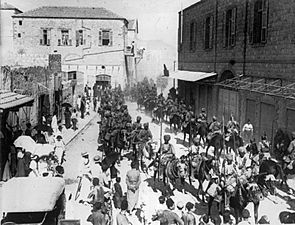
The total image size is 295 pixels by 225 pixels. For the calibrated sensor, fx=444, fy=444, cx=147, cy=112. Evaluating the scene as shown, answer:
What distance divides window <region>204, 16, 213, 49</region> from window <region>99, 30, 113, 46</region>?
4171mm

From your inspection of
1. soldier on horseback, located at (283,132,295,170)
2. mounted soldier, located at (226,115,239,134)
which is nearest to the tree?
mounted soldier, located at (226,115,239,134)

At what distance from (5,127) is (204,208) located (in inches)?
182

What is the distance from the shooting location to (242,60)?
1459cm

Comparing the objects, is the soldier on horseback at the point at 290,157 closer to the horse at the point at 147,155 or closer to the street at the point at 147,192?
the street at the point at 147,192

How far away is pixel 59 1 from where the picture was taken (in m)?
9.90

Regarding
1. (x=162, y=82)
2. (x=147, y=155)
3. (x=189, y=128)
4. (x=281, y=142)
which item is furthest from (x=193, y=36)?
(x=147, y=155)

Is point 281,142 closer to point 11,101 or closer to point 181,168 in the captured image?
point 181,168

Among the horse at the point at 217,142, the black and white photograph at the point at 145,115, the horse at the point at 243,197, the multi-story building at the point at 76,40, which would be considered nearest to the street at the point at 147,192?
the black and white photograph at the point at 145,115

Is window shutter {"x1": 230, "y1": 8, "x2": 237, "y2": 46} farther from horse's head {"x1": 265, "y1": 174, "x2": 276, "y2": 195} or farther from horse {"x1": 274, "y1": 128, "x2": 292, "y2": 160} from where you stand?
horse's head {"x1": 265, "y1": 174, "x2": 276, "y2": 195}

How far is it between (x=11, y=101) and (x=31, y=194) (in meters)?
2.21

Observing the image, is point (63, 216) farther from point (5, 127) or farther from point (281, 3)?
point (281, 3)

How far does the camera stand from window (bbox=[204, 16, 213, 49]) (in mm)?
15664

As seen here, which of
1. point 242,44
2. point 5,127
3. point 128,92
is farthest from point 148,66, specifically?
point 5,127

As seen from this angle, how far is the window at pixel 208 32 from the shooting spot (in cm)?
1566
